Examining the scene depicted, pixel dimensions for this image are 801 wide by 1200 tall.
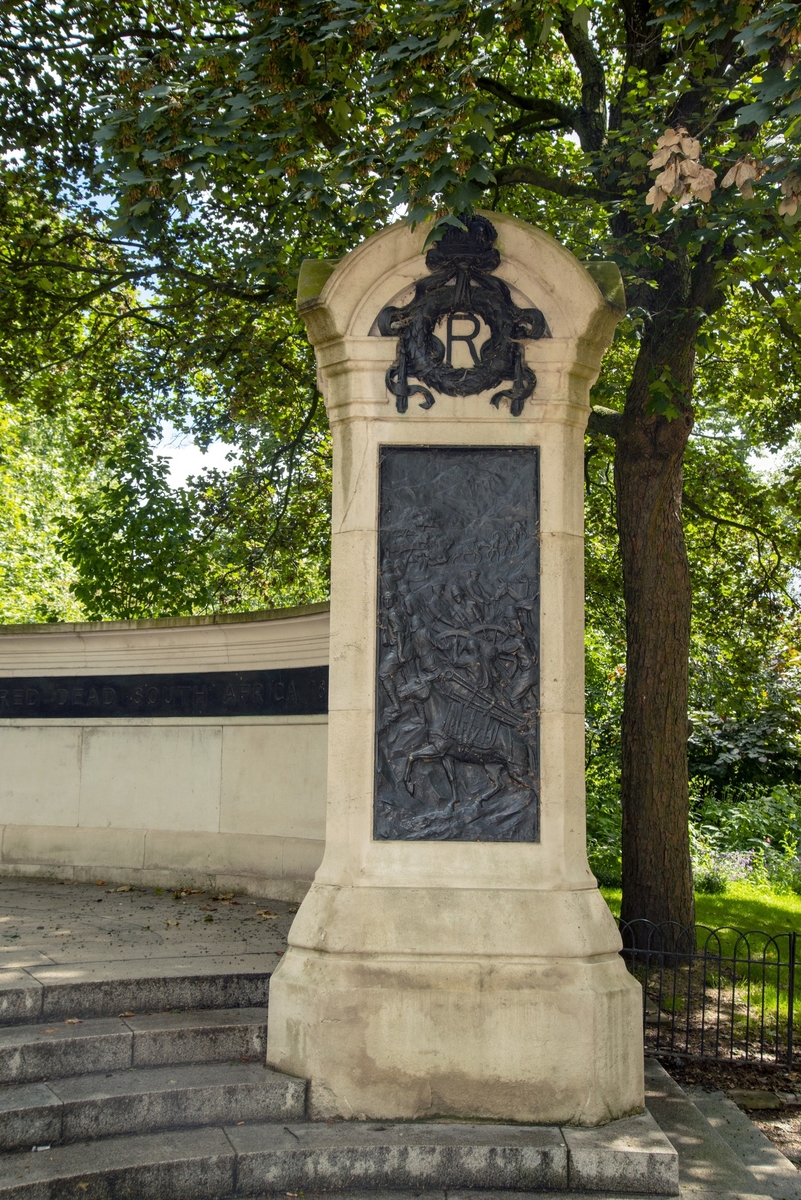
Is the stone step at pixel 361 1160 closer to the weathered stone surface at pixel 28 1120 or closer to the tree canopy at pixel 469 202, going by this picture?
the weathered stone surface at pixel 28 1120

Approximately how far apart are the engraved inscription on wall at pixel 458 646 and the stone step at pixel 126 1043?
124cm

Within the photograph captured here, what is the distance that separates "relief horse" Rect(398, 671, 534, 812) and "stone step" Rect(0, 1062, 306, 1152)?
1.53 meters

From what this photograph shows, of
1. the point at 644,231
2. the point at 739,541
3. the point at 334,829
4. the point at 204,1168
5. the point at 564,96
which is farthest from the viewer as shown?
the point at 739,541

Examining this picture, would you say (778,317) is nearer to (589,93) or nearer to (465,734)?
(589,93)

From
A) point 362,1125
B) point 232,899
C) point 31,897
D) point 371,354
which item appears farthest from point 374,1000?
point 31,897

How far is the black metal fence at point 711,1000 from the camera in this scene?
6796 mm

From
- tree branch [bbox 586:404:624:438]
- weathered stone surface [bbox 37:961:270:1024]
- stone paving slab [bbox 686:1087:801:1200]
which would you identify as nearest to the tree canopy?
tree branch [bbox 586:404:624:438]

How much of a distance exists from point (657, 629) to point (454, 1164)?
5.26 metres

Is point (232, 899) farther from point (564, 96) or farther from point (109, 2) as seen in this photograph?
point (564, 96)

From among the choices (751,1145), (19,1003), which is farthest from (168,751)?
(751,1145)

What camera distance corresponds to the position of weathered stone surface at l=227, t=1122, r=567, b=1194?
4.52 m

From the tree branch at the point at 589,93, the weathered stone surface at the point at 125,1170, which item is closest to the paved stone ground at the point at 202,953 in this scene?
the weathered stone surface at the point at 125,1170

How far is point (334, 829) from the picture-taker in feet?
17.5

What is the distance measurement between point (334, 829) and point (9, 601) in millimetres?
21858
